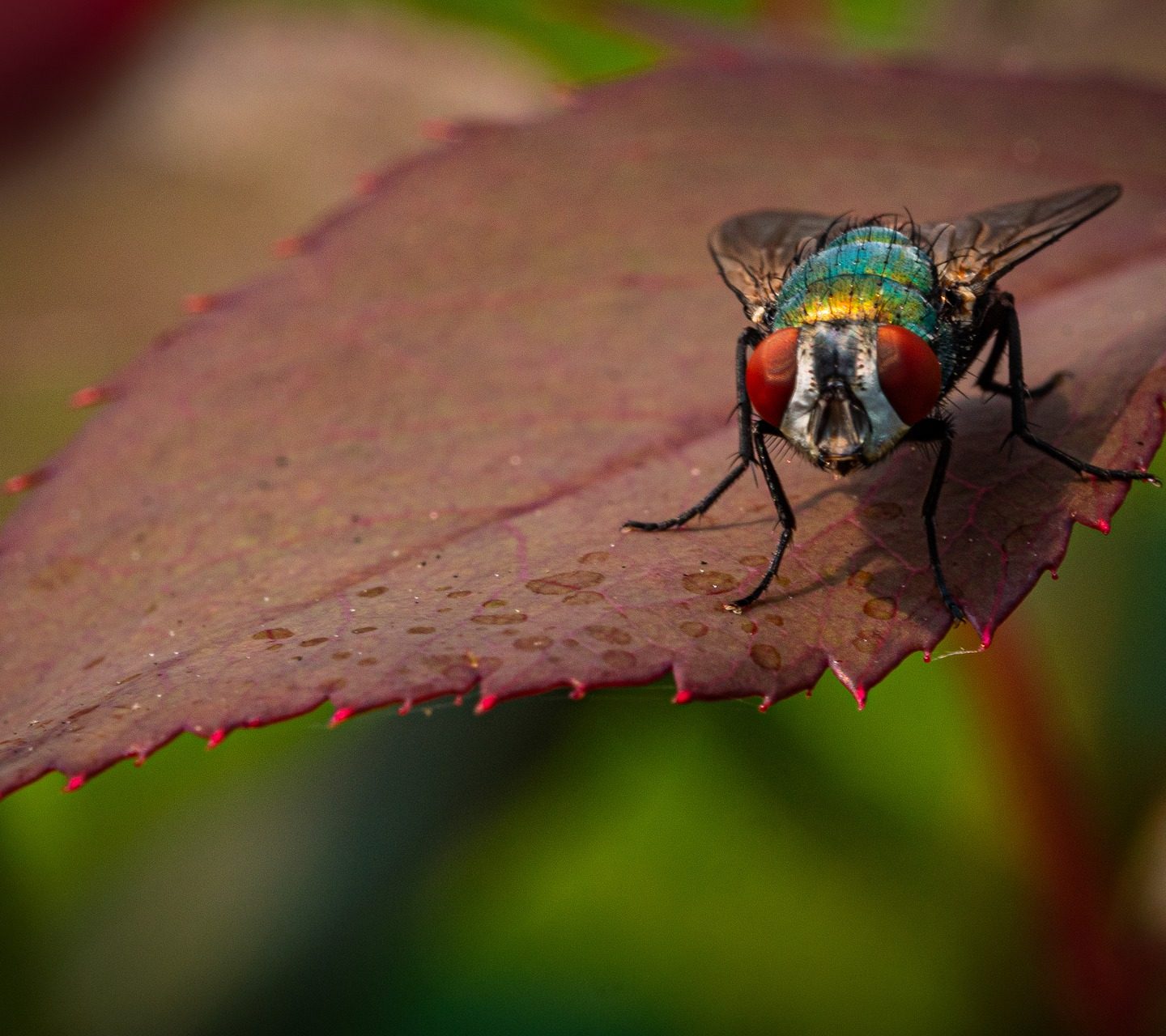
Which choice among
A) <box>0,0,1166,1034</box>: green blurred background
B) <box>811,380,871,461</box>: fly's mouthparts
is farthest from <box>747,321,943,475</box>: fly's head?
<box>0,0,1166,1034</box>: green blurred background

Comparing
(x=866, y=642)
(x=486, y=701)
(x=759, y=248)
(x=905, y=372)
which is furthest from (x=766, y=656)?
(x=759, y=248)

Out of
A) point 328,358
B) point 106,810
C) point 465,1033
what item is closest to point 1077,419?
point 328,358

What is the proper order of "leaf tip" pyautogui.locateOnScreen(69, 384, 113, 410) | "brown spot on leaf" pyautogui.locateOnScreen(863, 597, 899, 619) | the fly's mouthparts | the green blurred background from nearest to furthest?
"brown spot on leaf" pyautogui.locateOnScreen(863, 597, 899, 619)
the fly's mouthparts
"leaf tip" pyautogui.locateOnScreen(69, 384, 113, 410)
the green blurred background

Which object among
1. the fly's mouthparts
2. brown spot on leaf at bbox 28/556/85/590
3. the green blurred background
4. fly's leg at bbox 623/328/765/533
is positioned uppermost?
the fly's mouthparts

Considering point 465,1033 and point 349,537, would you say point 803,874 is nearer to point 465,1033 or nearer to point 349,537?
point 465,1033

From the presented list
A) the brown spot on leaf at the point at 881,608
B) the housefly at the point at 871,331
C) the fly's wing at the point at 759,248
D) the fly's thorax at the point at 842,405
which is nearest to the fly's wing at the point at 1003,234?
the housefly at the point at 871,331

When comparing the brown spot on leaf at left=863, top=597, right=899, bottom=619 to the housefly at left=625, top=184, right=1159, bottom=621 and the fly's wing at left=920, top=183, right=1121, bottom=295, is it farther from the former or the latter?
the fly's wing at left=920, top=183, right=1121, bottom=295
